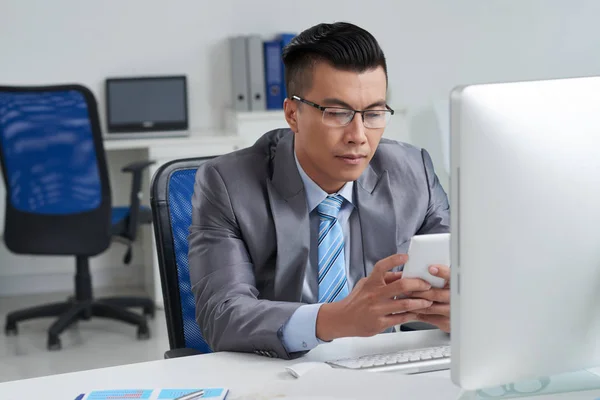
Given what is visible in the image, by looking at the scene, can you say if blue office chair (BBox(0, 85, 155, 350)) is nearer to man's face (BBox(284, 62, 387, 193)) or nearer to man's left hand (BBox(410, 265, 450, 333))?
man's face (BBox(284, 62, 387, 193))

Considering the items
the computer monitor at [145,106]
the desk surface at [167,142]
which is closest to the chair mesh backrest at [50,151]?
the desk surface at [167,142]

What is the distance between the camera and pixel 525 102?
1004 mm

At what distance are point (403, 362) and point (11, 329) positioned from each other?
2.97 meters

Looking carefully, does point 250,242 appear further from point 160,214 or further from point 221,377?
point 221,377

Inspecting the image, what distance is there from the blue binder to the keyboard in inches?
125

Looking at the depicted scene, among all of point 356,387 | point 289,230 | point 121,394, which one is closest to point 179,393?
point 121,394

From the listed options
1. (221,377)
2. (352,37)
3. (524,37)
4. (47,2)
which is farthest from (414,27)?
(221,377)

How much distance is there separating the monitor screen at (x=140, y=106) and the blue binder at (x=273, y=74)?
0.45m

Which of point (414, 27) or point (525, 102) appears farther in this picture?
point (414, 27)

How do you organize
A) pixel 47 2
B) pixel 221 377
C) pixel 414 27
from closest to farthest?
pixel 221 377, pixel 47 2, pixel 414 27

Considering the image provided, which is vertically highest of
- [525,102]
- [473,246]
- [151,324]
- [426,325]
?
[525,102]

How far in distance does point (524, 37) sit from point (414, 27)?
66 centimetres

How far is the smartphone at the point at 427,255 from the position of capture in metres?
1.27

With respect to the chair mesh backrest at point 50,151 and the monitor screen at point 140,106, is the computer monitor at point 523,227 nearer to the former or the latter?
the chair mesh backrest at point 50,151
